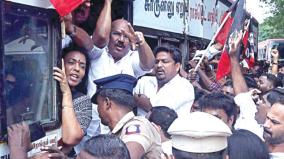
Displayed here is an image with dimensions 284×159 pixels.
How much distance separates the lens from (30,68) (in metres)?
3.46

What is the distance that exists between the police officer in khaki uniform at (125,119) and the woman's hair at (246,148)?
0.48 metres

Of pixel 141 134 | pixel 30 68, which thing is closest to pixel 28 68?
pixel 30 68

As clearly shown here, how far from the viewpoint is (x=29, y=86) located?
347cm

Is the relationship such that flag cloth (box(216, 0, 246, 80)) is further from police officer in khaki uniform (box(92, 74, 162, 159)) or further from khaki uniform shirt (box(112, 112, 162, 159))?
khaki uniform shirt (box(112, 112, 162, 159))

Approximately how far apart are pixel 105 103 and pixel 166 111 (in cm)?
78

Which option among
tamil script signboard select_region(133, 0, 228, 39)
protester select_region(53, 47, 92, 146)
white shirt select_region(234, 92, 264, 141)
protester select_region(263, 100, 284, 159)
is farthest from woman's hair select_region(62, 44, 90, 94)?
tamil script signboard select_region(133, 0, 228, 39)

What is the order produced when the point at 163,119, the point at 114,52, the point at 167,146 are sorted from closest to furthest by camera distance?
the point at 167,146, the point at 163,119, the point at 114,52

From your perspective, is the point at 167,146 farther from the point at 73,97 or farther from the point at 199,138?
the point at 199,138

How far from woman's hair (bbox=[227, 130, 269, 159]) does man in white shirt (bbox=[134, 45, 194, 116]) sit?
1.76 metres

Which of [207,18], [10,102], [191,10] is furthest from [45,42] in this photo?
[207,18]

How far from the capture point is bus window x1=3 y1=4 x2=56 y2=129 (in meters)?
3.21

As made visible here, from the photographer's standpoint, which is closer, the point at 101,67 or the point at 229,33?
the point at 101,67

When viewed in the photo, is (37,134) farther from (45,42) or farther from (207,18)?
(207,18)

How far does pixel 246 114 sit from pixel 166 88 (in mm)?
881
